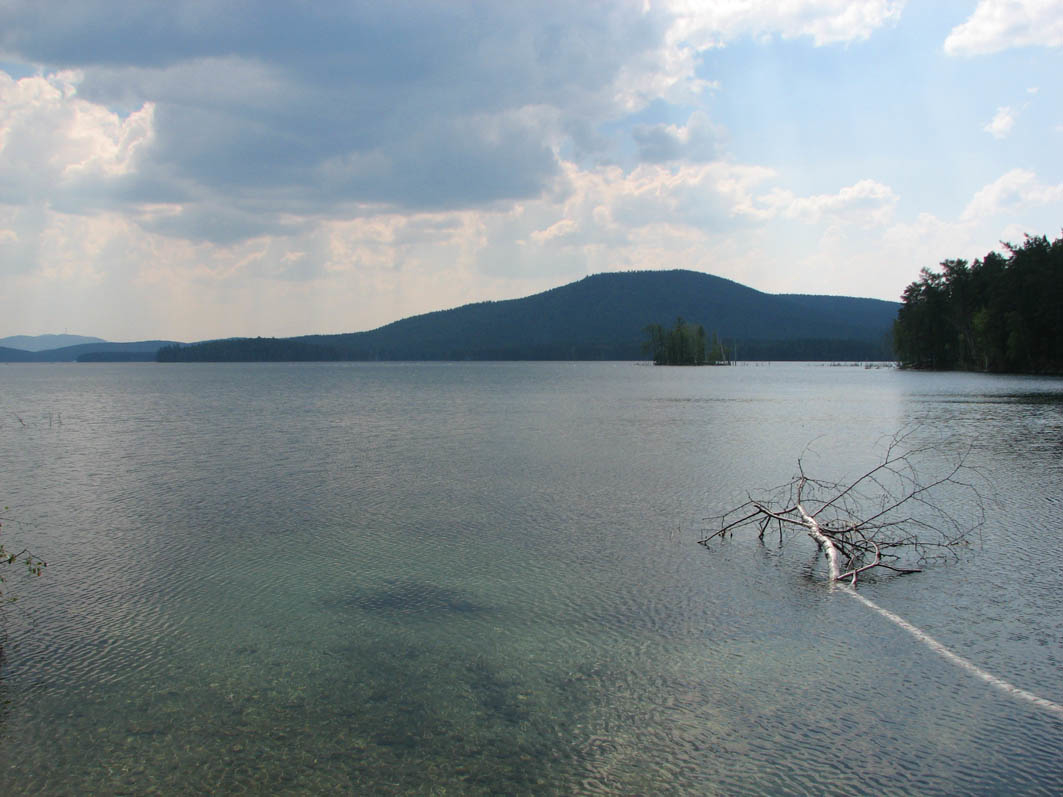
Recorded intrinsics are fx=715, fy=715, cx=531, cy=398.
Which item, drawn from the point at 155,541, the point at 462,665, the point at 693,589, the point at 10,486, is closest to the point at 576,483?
the point at 693,589

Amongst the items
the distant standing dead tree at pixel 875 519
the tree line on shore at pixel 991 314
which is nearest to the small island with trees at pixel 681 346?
the tree line on shore at pixel 991 314

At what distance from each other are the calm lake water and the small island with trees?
15028 cm

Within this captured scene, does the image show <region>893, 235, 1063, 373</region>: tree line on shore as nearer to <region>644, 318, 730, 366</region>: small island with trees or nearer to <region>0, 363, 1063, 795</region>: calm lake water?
<region>644, 318, 730, 366</region>: small island with trees

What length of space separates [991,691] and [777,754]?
2513mm

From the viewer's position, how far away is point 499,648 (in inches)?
306

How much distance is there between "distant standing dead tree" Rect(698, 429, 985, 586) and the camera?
10.9 metres

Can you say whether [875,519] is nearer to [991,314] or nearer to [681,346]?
[991,314]

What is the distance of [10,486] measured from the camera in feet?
58.7

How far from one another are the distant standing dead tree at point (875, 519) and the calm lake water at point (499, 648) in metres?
0.45

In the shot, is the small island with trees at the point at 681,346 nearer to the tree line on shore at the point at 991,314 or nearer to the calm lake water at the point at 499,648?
the tree line on shore at the point at 991,314

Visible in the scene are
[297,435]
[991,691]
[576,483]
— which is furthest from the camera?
[297,435]

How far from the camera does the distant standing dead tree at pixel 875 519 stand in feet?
35.7

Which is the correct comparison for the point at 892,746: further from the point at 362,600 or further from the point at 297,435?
the point at 297,435

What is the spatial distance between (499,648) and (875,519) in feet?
29.2
